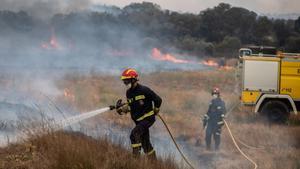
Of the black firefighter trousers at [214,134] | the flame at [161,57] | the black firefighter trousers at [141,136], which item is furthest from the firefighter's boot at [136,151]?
the flame at [161,57]

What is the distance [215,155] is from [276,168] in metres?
2.74

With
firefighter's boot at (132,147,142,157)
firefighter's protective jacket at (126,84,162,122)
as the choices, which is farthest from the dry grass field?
firefighter's protective jacket at (126,84,162,122)

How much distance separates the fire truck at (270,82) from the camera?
15992 mm

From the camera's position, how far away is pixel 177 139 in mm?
13758

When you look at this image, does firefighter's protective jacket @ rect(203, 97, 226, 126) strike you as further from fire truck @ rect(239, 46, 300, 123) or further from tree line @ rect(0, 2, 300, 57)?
tree line @ rect(0, 2, 300, 57)

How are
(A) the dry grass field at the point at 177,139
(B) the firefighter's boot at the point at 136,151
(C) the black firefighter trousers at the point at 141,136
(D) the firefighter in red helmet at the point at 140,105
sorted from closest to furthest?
1. (A) the dry grass field at the point at 177,139
2. (B) the firefighter's boot at the point at 136,151
3. (C) the black firefighter trousers at the point at 141,136
4. (D) the firefighter in red helmet at the point at 140,105

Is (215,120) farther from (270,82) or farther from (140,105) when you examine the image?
(140,105)

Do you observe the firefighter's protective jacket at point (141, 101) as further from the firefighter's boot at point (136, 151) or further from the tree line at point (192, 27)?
the tree line at point (192, 27)

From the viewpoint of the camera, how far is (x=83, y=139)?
812 centimetres

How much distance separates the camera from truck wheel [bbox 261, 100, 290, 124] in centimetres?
1574

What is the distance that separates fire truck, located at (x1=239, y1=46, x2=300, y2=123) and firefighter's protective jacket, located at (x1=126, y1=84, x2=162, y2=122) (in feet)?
26.7

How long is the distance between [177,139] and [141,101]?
5.51m

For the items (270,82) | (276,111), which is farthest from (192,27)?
(276,111)

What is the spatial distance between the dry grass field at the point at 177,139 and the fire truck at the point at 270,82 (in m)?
0.61
